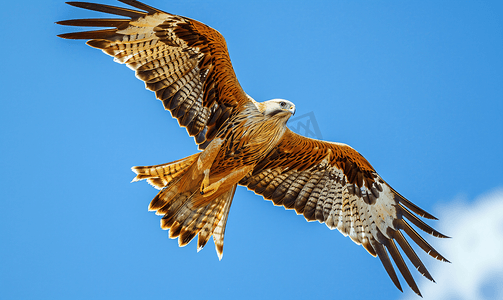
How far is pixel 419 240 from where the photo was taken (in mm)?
4492

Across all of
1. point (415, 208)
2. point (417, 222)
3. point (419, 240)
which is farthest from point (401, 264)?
point (415, 208)

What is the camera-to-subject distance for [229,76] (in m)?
4.14

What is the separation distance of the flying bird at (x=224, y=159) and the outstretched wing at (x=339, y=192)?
0.04 feet

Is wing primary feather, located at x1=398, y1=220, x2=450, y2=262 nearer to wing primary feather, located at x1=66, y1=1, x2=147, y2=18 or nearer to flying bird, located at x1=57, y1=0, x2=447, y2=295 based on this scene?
flying bird, located at x1=57, y1=0, x2=447, y2=295

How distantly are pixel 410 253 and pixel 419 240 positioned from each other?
0.58ft

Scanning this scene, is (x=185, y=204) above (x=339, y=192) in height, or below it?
below

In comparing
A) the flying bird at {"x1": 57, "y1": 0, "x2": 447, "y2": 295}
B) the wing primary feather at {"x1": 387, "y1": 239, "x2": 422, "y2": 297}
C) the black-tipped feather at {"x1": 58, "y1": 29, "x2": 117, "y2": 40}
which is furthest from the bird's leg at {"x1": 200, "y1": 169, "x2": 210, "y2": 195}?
the wing primary feather at {"x1": 387, "y1": 239, "x2": 422, "y2": 297}

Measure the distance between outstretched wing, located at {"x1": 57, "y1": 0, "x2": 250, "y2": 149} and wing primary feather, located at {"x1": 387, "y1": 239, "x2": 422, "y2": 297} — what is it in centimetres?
233

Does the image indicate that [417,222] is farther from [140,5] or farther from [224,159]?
[140,5]

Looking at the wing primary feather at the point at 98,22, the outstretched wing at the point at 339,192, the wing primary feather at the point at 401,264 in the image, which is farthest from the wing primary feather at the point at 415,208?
the wing primary feather at the point at 98,22

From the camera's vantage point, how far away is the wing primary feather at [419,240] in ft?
13.7

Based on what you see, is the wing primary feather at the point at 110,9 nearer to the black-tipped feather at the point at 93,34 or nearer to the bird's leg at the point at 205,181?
the black-tipped feather at the point at 93,34

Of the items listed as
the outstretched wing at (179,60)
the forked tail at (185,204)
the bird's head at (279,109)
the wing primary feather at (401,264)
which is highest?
the outstretched wing at (179,60)

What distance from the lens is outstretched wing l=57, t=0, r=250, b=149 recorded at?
3.81 m
